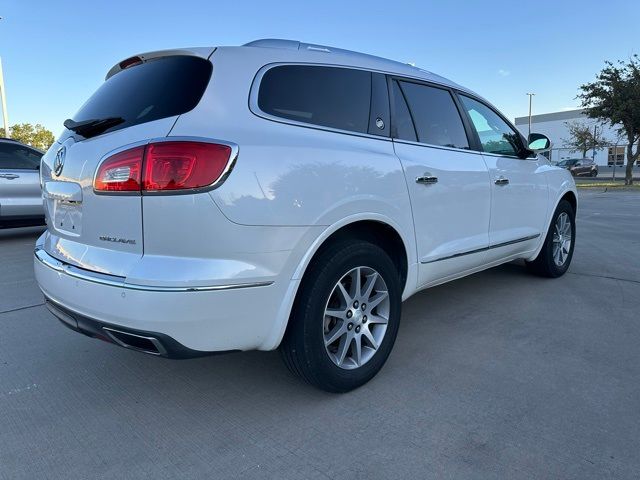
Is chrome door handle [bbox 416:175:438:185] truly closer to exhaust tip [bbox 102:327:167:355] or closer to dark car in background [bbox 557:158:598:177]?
exhaust tip [bbox 102:327:167:355]

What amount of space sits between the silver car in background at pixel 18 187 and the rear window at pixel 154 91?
595cm

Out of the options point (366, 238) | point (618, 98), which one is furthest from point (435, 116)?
point (618, 98)

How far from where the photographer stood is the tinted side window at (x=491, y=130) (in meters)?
3.82

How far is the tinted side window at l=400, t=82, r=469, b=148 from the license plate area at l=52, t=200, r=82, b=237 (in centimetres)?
208

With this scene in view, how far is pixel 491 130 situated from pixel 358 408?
8.65ft

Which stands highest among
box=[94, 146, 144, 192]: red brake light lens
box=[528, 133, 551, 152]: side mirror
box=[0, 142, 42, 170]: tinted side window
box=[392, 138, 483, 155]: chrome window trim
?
box=[0, 142, 42, 170]: tinted side window

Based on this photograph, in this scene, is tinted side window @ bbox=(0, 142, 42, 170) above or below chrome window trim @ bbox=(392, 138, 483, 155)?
above

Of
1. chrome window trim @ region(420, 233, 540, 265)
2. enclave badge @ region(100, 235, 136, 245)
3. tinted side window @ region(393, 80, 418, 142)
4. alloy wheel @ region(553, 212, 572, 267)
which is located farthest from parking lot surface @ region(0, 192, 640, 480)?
tinted side window @ region(393, 80, 418, 142)

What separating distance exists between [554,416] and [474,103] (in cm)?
252

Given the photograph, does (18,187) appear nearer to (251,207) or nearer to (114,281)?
(114,281)

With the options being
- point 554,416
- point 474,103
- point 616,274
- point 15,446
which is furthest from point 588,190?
point 15,446

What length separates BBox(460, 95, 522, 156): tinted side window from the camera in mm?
3822

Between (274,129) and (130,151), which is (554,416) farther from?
(130,151)

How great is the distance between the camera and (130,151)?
2.11 m
